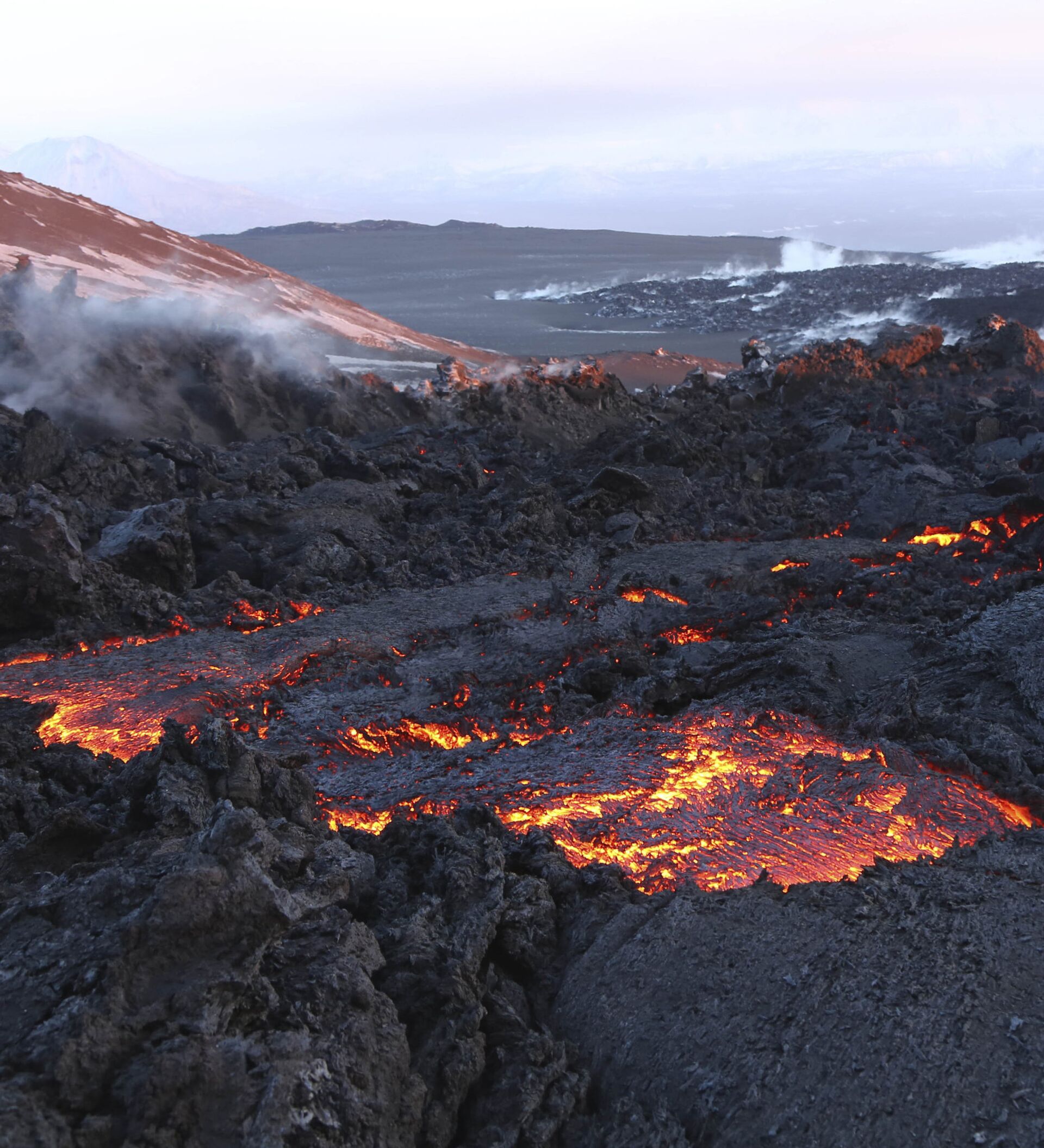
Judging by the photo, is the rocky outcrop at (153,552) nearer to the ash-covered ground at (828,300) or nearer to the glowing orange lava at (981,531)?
the glowing orange lava at (981,531)

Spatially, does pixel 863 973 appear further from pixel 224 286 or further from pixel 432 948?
pixel 224 286

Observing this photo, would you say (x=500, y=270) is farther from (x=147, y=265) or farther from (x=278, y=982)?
(x=278, y=982)

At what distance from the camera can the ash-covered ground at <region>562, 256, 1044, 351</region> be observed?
27.2 metres

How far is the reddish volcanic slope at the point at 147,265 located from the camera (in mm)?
15930

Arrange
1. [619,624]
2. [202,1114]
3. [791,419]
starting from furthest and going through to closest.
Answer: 1. [791,419]
2. [619,624]
3. [202,1114]

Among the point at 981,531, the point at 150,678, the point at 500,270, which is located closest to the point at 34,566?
the point at 150,678

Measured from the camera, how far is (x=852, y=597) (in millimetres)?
8133

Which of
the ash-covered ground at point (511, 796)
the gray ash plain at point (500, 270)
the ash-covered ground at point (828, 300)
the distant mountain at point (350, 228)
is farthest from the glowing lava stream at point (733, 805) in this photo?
the distant mountain at point (350, 228)

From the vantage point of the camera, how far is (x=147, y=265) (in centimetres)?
1728

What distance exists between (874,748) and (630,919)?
225 centimetres

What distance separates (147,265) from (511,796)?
14.8 metres

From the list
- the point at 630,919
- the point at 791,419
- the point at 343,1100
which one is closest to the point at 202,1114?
the point at 343,1100

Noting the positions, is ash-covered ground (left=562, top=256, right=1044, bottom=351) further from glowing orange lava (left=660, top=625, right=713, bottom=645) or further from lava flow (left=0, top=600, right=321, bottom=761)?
lava flow (left=0, top=600, right=321, bottom=761)

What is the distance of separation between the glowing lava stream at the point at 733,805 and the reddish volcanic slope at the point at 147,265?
12.3 metres
